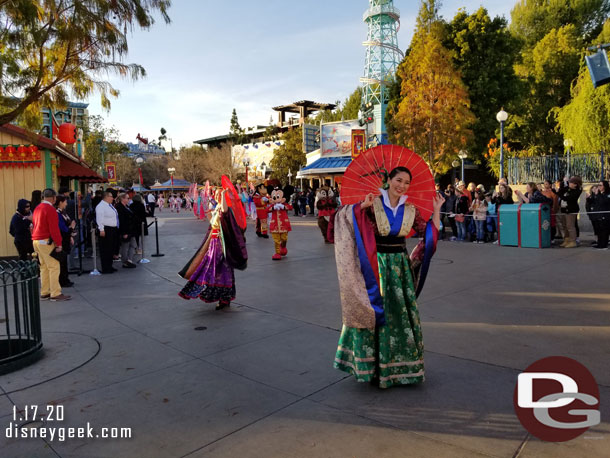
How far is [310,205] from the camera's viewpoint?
29.7 meters

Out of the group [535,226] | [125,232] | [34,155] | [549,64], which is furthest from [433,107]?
[34,155]

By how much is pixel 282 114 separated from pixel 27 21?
73842mm

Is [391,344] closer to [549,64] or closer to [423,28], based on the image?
[423,28]

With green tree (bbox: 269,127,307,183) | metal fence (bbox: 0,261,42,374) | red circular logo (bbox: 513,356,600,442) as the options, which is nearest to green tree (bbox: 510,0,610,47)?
green tree (bbox: 269,127,307,183)

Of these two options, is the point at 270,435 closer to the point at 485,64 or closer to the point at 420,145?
the point at 420,145

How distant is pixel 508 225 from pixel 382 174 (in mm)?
9584

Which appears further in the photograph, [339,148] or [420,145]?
[339,148]

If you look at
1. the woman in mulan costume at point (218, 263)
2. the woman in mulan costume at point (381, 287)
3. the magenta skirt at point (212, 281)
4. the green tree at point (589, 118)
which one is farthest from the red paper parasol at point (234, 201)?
the green tree at point (589, 118)

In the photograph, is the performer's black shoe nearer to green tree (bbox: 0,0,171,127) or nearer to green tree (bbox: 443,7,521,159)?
green tree (bbox: 0,0,171,127)

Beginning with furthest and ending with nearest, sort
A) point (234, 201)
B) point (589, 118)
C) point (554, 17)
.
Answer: point (554, 17) → point (589, 118) → point (234, 201)

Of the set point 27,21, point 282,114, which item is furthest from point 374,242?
point 282,114

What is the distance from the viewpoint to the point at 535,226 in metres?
11.6

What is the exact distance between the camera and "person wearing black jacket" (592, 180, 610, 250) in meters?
11.0

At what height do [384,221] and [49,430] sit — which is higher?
[384,221]
